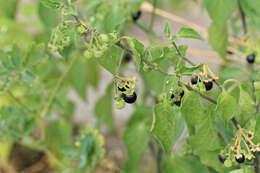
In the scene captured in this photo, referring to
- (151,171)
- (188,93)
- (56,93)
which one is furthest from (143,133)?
(151,171)

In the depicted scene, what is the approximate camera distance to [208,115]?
2.08ft

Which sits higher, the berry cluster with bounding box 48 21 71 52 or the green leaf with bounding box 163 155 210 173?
the berry cluster with bounding box 48 21 71 52

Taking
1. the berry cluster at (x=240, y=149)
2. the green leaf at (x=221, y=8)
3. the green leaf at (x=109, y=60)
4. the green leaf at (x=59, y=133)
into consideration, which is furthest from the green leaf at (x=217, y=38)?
the green leaf at (x=59, y=133)

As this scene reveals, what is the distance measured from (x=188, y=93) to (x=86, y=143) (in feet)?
1.76

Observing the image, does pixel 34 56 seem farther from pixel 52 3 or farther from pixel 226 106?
pixel 226 106

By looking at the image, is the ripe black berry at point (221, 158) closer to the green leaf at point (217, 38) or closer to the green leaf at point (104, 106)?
the green leaf at point (217, 38)

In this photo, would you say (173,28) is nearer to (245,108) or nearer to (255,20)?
(255,20)

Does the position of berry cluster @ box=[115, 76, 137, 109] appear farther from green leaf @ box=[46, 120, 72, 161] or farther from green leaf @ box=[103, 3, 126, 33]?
green leaf @ box=[46, 120, 72, 161]

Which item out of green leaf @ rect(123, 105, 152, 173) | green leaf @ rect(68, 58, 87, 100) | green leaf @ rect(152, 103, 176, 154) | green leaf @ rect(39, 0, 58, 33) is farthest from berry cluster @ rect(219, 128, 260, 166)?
green leaf @ rect(68, 58, 87, 100)

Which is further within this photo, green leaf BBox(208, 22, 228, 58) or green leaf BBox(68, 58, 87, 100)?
green leaf BBox(68, 58, 87, 100)

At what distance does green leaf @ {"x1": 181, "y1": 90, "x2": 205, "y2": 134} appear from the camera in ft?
1.88

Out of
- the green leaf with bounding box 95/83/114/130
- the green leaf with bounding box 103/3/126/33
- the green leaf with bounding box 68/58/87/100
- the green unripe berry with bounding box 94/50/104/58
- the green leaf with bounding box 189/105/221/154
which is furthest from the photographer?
the green leaf with bounding box 95/83/114/130

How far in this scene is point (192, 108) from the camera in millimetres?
588

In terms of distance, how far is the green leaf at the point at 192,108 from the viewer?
573 millimetres
